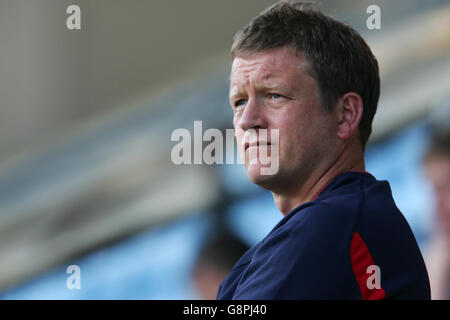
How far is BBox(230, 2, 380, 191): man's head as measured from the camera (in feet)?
3.72

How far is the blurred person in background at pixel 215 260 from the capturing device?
9.25 ft

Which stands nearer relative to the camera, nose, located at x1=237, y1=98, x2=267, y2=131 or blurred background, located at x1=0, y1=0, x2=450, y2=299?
nose, located at x1=237, y1=98, x2=267, y2=131

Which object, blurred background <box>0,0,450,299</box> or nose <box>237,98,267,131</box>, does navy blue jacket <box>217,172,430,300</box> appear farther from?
blurred background <box>0,0,450,299</box>

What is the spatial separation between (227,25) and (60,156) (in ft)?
4.09

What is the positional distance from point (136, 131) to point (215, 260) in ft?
2.91

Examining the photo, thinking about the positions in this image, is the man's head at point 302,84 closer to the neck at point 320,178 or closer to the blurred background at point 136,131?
the neck at point 320,178

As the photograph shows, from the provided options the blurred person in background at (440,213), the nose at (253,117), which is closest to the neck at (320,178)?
the nose at (253,117)

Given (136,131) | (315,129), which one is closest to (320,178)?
(315,129)

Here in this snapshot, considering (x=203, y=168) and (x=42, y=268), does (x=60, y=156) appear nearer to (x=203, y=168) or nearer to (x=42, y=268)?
(x=42, y=268)

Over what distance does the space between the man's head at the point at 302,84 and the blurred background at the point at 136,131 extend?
1.72 metres

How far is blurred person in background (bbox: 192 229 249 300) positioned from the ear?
1720 millimetres

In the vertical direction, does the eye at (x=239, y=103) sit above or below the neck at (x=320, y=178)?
above

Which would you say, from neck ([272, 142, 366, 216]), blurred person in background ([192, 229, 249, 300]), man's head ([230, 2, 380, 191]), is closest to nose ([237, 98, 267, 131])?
man's head ([230, 2, 380, 191])

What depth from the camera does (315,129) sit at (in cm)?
115
